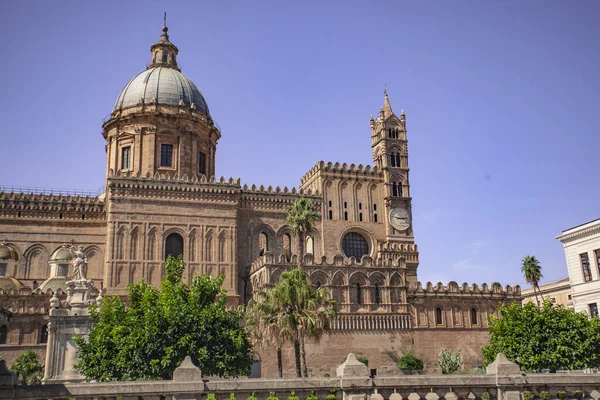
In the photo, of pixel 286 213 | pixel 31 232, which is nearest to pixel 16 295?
pixel 31 232

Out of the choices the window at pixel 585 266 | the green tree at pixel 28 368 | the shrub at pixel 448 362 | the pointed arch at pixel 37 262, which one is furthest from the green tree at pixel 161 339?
the window at pixel 585 266

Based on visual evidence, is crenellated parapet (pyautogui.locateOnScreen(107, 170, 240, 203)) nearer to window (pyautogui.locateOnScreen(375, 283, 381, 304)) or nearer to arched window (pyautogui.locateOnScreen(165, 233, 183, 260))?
arched window (pyautogui.locateOnScreen(165, 233, 183, 260))

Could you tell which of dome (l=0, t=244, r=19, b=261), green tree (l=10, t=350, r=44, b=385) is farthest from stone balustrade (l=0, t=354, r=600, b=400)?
dome (l=0, t=244, r=19, b=261)

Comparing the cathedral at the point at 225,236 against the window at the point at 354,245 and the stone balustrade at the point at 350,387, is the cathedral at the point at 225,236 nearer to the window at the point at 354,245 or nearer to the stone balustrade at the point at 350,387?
the window at the point at 354,245

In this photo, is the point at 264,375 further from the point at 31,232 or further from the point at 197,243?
the point at 31,232

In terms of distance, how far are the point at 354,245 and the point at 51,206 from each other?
2695 centimetres

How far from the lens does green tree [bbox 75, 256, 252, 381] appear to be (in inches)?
1081

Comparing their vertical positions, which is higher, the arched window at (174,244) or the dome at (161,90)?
the dome at (161,90)

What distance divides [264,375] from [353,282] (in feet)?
34.3

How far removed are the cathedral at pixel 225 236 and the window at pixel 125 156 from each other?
10cm

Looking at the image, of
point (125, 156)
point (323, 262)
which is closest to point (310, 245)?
point (323, 262)

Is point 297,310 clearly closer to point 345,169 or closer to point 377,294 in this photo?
point 377,294

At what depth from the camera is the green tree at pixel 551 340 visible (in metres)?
34.3

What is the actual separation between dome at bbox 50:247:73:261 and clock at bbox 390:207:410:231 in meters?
28.8
